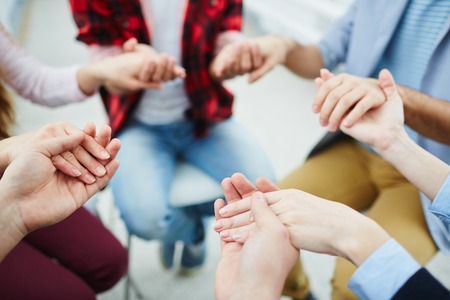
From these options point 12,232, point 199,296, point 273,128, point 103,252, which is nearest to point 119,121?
point 103,252

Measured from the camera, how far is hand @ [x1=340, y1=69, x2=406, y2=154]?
67 centimetres

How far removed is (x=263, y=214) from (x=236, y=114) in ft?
4.88

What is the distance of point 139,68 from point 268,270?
560mm

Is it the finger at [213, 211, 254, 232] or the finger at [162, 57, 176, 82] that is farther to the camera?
the finger at [162, 57, 176, 82]

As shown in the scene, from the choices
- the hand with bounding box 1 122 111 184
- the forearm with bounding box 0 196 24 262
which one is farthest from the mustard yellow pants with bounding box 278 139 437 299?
the forearm with bounding box 0 196 24 262

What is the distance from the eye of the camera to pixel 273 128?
74.8 inches

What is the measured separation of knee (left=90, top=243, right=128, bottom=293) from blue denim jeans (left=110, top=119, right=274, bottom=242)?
0.22 ft

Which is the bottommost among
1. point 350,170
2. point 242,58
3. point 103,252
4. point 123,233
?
point 123,233

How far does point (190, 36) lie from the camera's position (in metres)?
0.93

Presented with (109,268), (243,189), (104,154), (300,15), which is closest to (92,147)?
(104,154)

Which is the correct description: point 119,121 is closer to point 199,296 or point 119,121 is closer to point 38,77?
point 38,77

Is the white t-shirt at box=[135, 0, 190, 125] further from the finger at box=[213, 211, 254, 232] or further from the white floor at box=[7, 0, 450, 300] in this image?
the finger at box=[213, 211, 254, 232]

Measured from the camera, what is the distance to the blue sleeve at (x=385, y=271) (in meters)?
Answer: 0.51

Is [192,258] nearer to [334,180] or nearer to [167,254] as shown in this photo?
[167,254]
